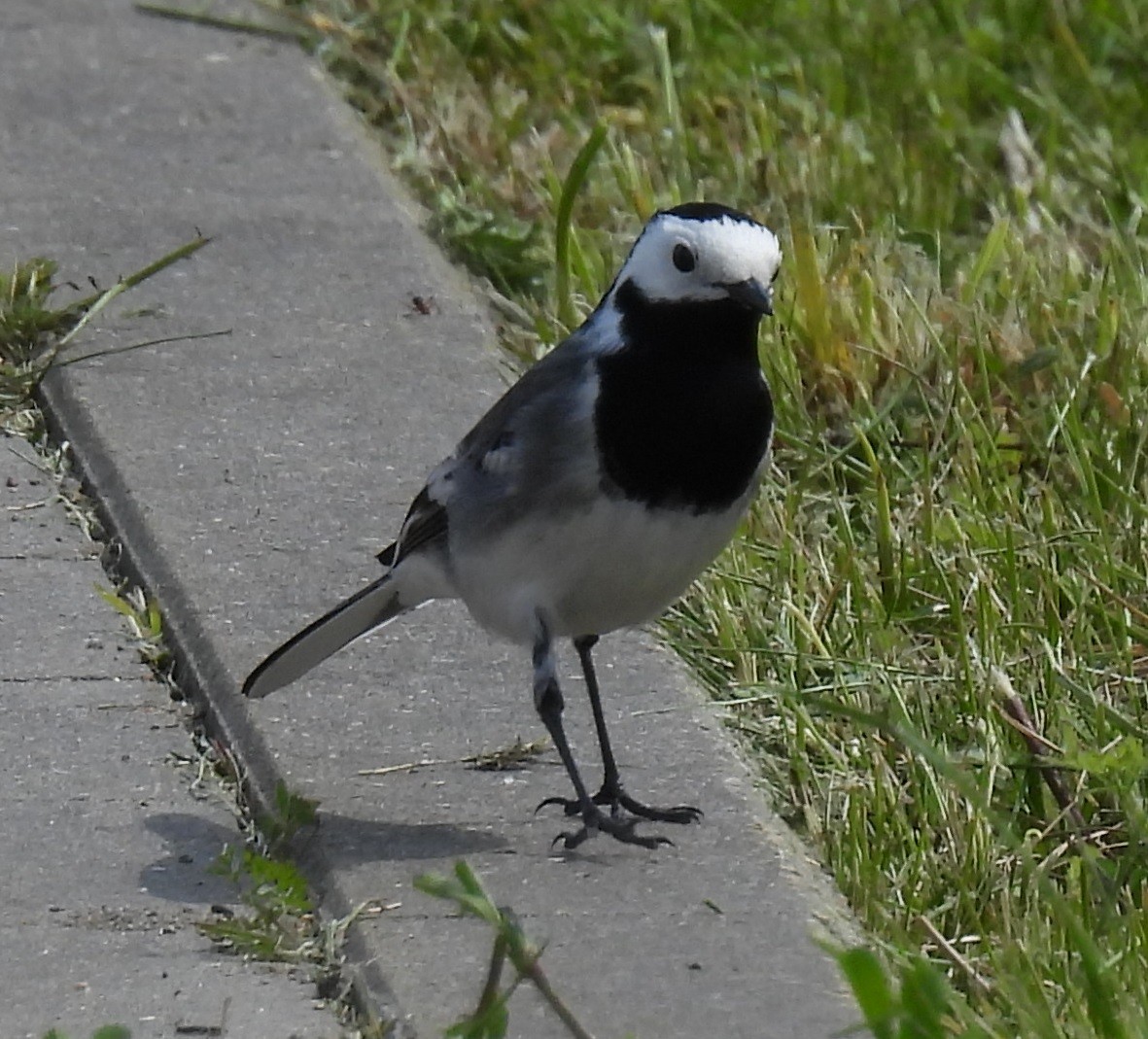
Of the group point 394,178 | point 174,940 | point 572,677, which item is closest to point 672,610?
point 572,677

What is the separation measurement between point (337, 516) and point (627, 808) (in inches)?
46.7

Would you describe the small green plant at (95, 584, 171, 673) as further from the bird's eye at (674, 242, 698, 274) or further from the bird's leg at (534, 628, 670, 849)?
the bird's eye at (674, 242, 698, 274)

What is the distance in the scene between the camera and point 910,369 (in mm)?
5266

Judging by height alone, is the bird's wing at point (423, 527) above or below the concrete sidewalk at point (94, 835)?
above

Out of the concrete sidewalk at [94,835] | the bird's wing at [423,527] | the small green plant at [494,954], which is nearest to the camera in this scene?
the small green plant at [494,954]

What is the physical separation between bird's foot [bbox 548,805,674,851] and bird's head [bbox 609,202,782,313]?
865 millimetres

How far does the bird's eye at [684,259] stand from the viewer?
162 inches

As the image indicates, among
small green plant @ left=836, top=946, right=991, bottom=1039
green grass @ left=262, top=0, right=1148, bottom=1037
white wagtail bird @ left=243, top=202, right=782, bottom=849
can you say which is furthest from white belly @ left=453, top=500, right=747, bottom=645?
small green plant @ left=836, top=946, right=991, bottom=1039

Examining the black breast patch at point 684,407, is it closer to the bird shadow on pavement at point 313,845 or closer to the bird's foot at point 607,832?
the bird's foot at point 607,832

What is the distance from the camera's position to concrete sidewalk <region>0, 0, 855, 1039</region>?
363 cm

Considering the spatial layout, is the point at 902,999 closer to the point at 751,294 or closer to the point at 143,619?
the point at 751,294

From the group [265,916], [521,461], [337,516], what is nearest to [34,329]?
[337,516]

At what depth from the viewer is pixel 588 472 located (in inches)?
164

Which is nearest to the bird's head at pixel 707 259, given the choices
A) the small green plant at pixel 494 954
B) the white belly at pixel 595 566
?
the white belly at pixel 595 566
